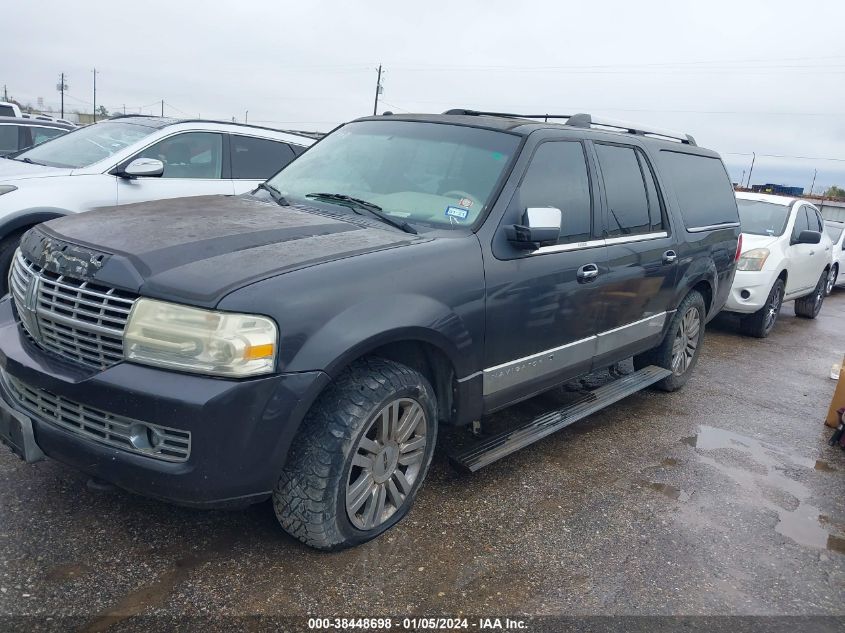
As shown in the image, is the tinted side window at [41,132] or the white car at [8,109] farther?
the white car at [8,109]

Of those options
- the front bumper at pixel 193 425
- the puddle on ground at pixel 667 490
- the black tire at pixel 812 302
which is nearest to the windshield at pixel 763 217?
the black tire at pixel 812 302

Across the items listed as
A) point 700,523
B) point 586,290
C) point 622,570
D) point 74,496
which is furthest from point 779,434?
point 74,496

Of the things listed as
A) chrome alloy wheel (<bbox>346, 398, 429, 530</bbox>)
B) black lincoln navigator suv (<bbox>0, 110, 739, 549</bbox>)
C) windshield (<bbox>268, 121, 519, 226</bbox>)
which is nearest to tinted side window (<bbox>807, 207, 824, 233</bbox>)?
black lincoln navigator suv (<bbox>0, 110, 739, 549</bbox>)

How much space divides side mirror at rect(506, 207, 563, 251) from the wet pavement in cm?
128

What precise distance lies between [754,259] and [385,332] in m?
6.69

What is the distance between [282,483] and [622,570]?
149 centimetres

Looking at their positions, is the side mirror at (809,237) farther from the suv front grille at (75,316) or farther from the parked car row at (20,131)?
A: the parked car row at (20,131)

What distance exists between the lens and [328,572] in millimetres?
2734

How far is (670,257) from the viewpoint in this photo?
186 inches

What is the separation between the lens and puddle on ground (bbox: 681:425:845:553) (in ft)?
11.4

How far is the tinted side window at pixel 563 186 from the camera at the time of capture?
142 inches

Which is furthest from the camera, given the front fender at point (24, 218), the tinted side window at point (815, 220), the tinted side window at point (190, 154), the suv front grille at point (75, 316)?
the tinted side window at point (815, 220)

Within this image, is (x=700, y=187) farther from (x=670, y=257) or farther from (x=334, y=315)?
(x=334, y=315)

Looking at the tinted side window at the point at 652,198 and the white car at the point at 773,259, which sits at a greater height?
the tinted side window at the point at 652,198
